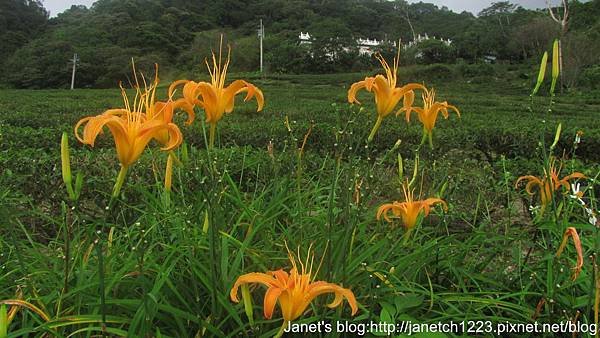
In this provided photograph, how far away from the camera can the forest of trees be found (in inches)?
1635

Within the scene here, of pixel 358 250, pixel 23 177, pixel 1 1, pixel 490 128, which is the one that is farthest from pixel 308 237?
pixel 1 1

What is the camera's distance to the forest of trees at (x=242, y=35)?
41.5 m

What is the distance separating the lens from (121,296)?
1.44 m

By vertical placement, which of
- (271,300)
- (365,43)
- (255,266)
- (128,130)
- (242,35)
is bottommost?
(255,266)

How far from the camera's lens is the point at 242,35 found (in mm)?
61719

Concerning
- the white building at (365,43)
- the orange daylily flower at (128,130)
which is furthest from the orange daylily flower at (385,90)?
the white building at (365,43)

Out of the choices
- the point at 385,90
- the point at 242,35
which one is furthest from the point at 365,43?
the point at 385,90

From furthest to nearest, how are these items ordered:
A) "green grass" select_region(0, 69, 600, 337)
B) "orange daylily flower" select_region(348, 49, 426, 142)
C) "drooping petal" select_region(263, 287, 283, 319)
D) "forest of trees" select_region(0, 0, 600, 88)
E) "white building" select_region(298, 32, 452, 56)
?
"white building" select_region(298, 32, 452, 56), "forest of trees" select_region(0, 0, 600, 88), "orange daylily flower" select_region(348, 49, 426, 142), "green grass" select_region(0, 69, 600, 337), "drooping petal" select_region(263, 287, 283, 319)

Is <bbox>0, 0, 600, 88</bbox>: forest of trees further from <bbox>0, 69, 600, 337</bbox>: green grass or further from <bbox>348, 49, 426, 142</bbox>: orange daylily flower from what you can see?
<bbox>348, 49, 426, 142</bbox>: orange daylily flower

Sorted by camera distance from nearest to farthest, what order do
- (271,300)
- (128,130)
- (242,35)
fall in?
(271,300) < (128,130) < (242,35)

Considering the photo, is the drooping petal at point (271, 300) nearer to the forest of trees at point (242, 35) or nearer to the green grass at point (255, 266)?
the green grass at point (255, 266)

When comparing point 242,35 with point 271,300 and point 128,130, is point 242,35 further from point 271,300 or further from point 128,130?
point 271,300

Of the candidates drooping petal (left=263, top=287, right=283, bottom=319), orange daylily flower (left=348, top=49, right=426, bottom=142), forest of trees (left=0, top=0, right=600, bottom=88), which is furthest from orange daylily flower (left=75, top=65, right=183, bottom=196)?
forest of trees (left=0, top=0, right=600, bottom=88)

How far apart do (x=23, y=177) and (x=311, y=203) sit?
6.85 ft
